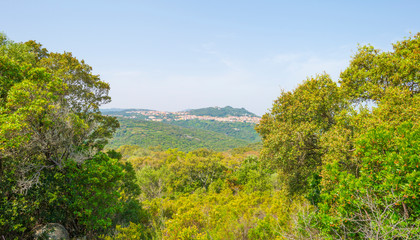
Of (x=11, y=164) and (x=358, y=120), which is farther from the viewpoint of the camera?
(x=358, y=120)

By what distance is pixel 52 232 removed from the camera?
924 centimetres

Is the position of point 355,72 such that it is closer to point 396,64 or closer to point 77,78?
point 396,64

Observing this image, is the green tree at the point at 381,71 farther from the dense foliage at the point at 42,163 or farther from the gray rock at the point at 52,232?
the gray rock at the point at 52,232

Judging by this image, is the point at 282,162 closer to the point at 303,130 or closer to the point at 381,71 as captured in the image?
the point at 303,130

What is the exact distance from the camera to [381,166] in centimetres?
631

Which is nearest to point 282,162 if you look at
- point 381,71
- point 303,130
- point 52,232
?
point 303,130

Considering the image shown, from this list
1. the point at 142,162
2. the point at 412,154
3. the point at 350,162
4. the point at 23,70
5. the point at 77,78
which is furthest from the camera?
the point at 142,162

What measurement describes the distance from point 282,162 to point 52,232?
13.0m

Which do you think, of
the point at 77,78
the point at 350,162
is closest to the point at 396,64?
the point at 350,162

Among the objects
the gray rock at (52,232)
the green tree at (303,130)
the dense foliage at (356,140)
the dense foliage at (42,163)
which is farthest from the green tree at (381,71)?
the gray rock at (52,232)

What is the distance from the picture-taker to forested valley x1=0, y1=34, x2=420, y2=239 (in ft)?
19.6

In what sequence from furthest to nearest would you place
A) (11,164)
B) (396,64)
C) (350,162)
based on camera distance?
(396,64) → (350,162) → (11,164)

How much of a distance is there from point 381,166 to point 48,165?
14.9m

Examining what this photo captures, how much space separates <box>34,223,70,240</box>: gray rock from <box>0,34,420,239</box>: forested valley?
0.54ft
